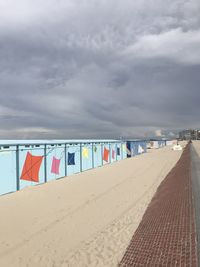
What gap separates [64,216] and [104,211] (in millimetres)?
1394

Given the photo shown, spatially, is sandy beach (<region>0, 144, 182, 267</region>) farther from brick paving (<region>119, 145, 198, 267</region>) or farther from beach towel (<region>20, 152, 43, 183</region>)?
beach towel (<region>20, 152, 43, 183</region>)

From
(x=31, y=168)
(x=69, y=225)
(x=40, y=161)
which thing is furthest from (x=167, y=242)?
(x=40, y=161)

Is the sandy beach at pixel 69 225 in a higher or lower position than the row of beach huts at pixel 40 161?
lower

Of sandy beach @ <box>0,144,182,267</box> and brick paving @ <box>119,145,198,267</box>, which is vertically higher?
brick paving @ <box>119,145,198,267</box>

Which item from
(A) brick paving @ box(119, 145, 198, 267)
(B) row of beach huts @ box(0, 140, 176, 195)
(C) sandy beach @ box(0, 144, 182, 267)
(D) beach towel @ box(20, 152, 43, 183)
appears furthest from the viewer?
(D) beach towel @ box(20, 152, 43, 183)

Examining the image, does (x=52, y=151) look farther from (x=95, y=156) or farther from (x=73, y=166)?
(x=95, y=156)

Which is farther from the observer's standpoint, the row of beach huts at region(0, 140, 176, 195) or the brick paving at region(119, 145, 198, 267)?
the row of beach huts at region(0, 140, 176, 195)

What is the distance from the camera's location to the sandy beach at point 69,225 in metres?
6.64

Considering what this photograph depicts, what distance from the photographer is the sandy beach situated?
261 inches

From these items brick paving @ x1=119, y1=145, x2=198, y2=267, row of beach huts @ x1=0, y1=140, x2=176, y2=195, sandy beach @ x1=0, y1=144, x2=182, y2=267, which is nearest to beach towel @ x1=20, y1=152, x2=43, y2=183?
row of beach huts @ x1=0, y1=140, x2=176, y2=195

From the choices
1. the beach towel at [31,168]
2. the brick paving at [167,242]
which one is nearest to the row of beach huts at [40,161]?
the beach towel at [31,168]

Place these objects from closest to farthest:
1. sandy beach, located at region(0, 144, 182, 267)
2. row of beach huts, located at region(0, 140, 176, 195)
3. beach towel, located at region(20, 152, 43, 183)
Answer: sandy beach, located at region(0, 144, 182, 267) < row of beach huts, located at region(0, 140, 176, 195) < beach towel, located at region(20, 152, 43, 183)

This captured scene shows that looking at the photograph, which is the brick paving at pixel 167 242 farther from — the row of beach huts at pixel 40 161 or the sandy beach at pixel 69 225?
the row of beach huts at pixel 40 161

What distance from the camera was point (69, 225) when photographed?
927cm
